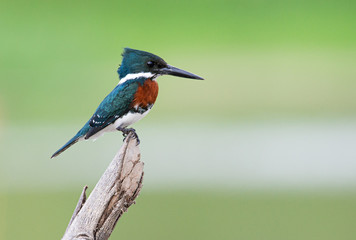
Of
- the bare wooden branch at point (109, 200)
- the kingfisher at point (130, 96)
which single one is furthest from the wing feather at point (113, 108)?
the bare wooden branch at point (109, 200)

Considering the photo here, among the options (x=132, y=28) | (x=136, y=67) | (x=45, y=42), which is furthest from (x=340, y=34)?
(x=136, y=67)

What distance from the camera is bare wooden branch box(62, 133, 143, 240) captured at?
2.35 m

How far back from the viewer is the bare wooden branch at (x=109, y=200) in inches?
92.4

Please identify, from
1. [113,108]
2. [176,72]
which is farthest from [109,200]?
[176,72]

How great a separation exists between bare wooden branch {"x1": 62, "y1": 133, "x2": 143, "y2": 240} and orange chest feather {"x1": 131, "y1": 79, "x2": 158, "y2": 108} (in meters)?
0.38

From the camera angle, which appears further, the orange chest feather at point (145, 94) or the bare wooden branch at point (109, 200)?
the orange chest feather at point (145, 94)

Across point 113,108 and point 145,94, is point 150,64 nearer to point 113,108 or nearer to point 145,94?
point 145,94

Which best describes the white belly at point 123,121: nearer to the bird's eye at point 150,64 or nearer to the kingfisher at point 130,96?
the kingfisher at point 130,96

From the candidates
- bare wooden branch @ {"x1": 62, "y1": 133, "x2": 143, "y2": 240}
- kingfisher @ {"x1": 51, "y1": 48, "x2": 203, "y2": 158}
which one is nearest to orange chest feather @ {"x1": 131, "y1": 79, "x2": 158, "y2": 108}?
kingfisher @ {"x1": 51, "y1": 48, "x2": 203, "y2": 158}

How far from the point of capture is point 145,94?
274cm

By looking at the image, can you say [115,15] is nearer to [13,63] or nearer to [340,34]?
[13,63]

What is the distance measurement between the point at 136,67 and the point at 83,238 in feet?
2.41

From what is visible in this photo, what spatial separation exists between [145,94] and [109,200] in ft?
1.77

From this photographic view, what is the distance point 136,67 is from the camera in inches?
107
